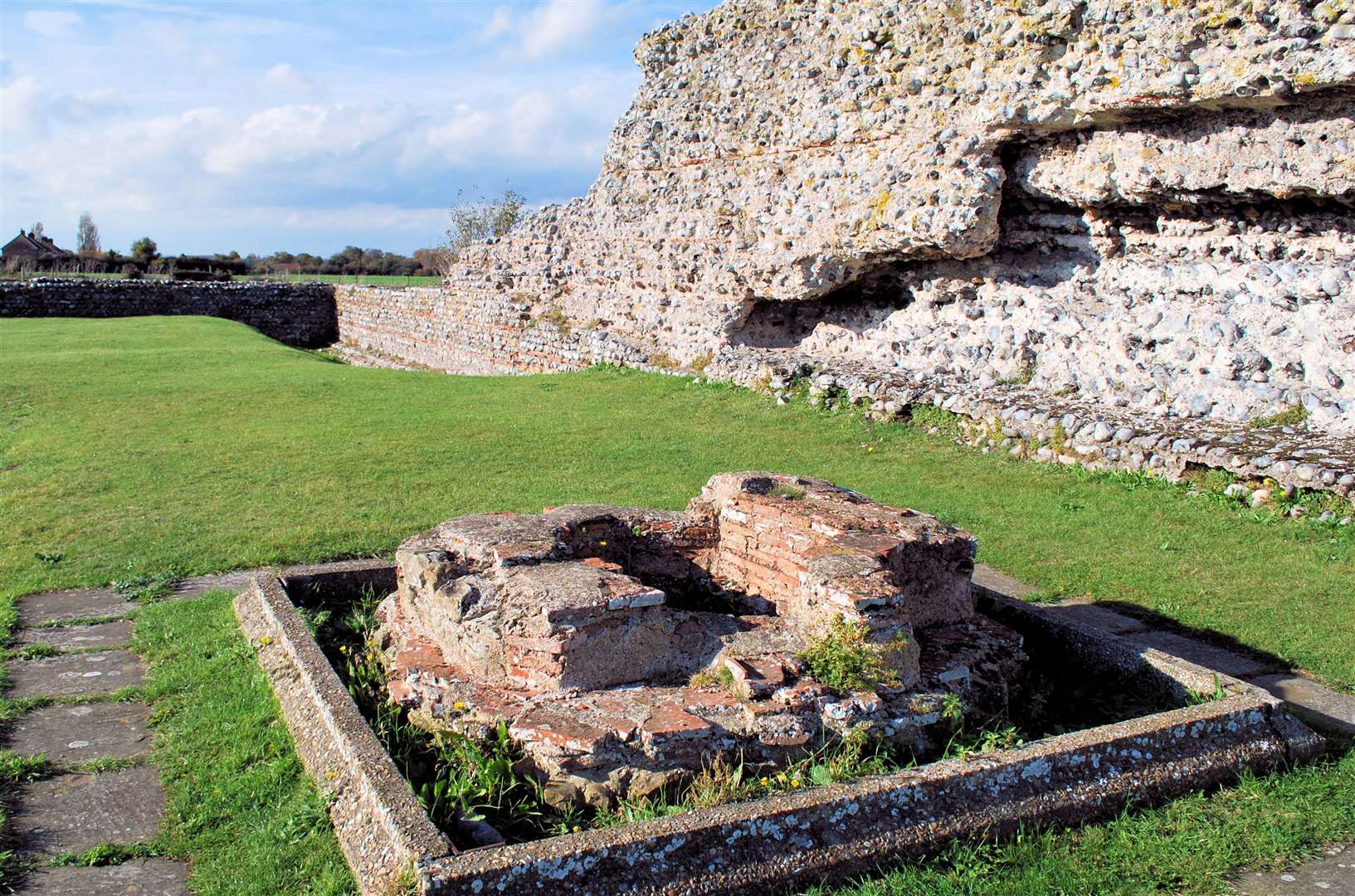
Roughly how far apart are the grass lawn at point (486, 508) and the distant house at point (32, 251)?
30.2 meters

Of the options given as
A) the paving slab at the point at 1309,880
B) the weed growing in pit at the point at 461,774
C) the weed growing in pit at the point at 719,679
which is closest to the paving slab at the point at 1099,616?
the paving slab at the point at 1309,880

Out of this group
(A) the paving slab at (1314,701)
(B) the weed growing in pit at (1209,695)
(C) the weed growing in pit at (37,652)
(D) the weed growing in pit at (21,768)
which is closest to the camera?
(D) the weed growing in pit at (21,768)

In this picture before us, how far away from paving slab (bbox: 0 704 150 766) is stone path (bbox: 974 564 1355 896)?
14.9 feet

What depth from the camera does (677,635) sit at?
476cm

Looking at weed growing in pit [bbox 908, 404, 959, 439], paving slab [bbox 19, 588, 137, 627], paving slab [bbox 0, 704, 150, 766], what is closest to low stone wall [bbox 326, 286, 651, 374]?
weed growing in pit [bbox 908, 404, 959, 439]

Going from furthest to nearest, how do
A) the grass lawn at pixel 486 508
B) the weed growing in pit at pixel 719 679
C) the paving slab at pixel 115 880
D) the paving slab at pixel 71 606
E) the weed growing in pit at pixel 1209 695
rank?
the paving slab at pixel 71 606 < the weed growing in pit at pixel 1209 695 < the weed growing in pit at pixel 719 679 < the grass lawn at pixel 486 508 < the paving slab at pixel 115 880

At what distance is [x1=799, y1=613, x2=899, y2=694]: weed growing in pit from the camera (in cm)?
448

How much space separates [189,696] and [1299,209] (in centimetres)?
978

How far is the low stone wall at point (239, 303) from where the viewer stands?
1170 inches

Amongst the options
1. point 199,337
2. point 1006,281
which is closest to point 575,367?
point 1006,281

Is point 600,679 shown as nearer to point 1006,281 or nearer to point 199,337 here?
point 1006,281

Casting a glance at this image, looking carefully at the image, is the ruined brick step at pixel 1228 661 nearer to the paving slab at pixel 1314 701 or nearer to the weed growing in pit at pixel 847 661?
the paving slab at pixel 1314 701

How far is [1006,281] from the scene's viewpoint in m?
12.1

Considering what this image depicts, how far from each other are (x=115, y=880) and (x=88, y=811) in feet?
1.90
